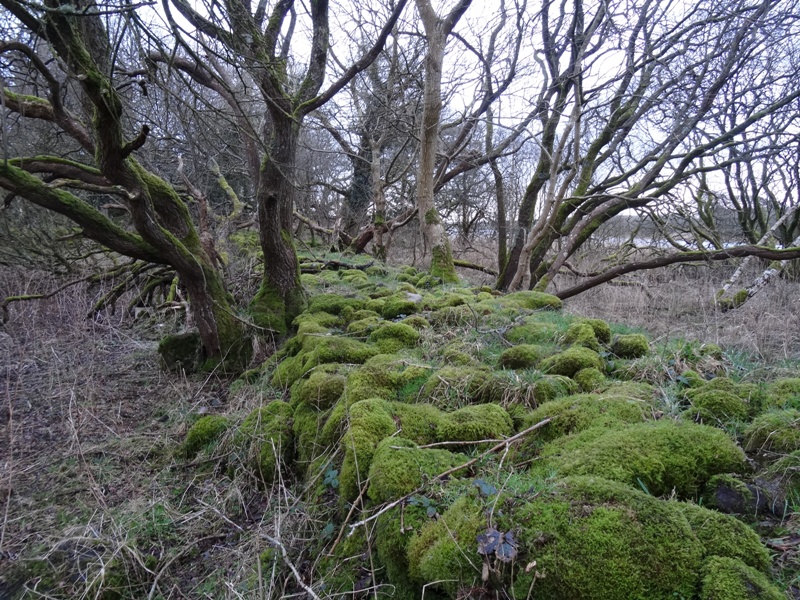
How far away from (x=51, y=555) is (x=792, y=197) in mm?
14147

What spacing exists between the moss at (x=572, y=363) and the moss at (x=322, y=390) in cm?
143

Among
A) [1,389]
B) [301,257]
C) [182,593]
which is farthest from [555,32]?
[1,389]

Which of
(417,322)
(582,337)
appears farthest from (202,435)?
(582,337)

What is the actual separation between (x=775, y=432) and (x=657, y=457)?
550 millimetres

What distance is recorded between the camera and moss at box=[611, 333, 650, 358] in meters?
3.04

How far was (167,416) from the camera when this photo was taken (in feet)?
13.8

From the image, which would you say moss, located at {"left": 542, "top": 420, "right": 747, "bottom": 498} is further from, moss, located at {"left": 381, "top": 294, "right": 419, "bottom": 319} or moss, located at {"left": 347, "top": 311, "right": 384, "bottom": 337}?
moss, located at {"left": 381, "top": 294, "right": 419, "bottom": 319}

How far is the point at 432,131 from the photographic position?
283 inches

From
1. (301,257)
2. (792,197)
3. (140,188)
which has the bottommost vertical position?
(301,257)

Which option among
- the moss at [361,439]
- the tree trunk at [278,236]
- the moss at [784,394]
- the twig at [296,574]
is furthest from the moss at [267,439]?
the moss at [784,394]

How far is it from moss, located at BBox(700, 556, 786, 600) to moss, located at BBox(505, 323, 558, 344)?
2337 millimetres

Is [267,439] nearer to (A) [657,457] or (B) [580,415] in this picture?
(B) [580,415]

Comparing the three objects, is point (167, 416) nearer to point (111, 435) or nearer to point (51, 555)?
point (111, 435)

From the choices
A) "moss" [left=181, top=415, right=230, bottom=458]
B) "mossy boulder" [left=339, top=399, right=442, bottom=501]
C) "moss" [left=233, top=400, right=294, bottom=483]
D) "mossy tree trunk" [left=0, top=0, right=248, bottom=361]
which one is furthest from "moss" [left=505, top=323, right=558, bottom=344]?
"mossy tree trunk" [left=0, top=0, right=248, bottom=361]
